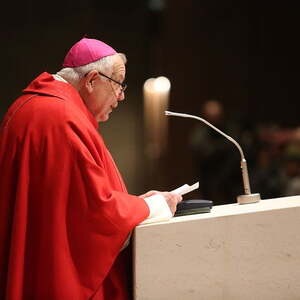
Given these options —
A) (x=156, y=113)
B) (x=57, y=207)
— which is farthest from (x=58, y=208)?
(x=156, y=113)

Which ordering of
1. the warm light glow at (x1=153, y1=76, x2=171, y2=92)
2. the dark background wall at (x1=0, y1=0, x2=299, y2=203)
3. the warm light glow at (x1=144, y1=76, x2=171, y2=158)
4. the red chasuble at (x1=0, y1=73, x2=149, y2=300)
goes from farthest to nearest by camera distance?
the warm light glow at (x1=153, y1=76, x2=171, y2=92), the warm light glow at (x1=144, y1=76, x2=171, y2=158), the dark background wall at (x1=0, y1=0, x2=299, y2=203), the red chasuble at (x1=0, y1=73, x2=149, y2=300)

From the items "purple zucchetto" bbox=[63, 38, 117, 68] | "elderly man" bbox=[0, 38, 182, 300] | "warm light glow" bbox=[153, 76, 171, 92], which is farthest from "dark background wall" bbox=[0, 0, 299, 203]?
"elderly man" bbox=[0, 38, 182, 300]

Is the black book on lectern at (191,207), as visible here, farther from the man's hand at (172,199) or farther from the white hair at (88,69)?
the white hair at (88,69)

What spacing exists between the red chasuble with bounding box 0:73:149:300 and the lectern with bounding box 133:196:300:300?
0.12m

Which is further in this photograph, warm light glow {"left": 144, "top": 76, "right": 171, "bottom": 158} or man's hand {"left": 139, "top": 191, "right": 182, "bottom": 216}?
warm light glow {"left": 144, "top": 76, "right": 171, "bottom": 158}

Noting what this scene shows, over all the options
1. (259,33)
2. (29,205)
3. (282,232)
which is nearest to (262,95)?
(259,33)

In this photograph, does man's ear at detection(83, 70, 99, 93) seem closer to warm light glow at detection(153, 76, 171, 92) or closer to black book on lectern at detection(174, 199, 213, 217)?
black book on lectern at detection(174, 199, 213, 217)

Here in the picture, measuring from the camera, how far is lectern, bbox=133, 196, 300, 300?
283 cm

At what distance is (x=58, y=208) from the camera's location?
8.96ft

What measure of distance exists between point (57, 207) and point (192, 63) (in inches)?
150

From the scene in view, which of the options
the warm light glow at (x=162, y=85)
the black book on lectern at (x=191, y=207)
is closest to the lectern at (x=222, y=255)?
the black book on lectern at (x=191, y=207)

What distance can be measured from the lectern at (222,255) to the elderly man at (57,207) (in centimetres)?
10

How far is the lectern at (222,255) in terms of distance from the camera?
9.29 ft

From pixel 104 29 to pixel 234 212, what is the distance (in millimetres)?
2856
